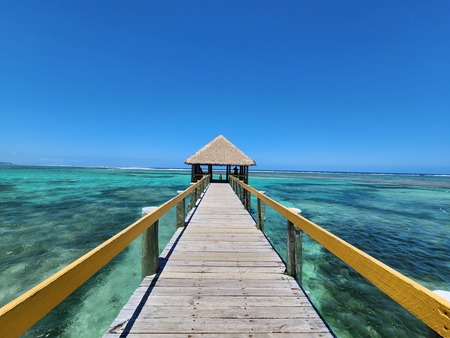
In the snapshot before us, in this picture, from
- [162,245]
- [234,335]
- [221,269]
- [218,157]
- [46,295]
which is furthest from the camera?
[218,157]

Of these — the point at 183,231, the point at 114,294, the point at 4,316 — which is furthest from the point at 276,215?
the point at 4,316

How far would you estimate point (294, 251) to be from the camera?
11.2 feet

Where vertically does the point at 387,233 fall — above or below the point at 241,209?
below

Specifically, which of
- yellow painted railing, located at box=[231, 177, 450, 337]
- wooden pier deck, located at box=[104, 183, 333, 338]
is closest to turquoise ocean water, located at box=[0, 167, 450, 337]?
wooden pier deck, located at box=[104, 183, 333, 338]

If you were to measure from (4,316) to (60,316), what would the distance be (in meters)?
4.57

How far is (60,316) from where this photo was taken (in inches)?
173

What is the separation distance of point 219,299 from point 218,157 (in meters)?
18.4

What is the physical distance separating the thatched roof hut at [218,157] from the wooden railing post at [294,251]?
55.1ft

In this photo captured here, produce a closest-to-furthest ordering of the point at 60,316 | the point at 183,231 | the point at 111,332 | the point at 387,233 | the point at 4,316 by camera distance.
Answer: the point at 4,316, the point at 111,332, the point at 60,316, the point at 183,231, the point at 387,233

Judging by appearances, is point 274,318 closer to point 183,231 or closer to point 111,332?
point 111,332

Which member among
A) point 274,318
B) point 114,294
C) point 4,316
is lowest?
point 114,294

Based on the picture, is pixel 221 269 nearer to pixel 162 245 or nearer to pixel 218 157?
pixel 162 245

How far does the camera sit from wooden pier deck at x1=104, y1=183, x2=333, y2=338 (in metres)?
2.30

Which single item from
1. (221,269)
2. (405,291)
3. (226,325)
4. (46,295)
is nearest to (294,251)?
(221,269)
